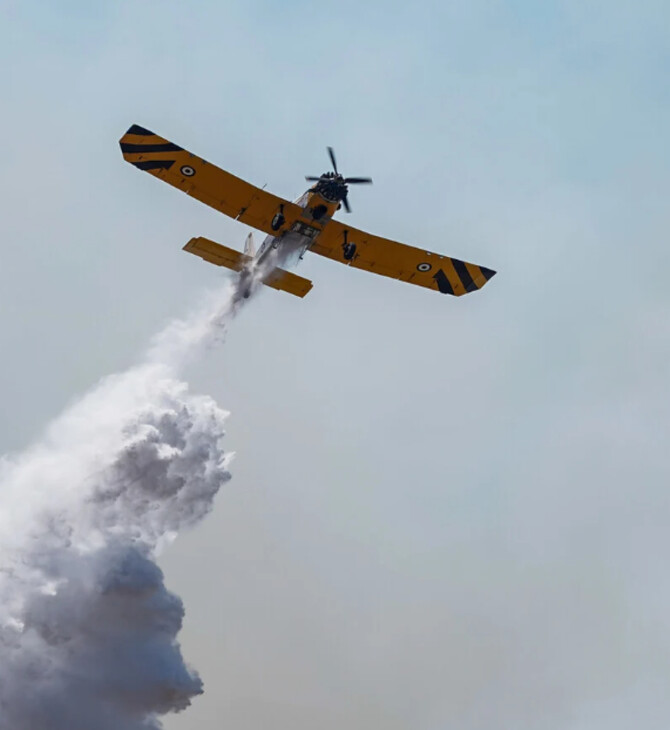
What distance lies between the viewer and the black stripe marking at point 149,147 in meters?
48.2

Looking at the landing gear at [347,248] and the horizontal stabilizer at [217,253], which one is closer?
the horizontal stabilizer at [217,253]

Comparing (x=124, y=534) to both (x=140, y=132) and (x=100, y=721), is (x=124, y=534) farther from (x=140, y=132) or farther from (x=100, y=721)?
(x=140, y=132)

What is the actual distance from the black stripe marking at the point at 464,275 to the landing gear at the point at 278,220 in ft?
21.8

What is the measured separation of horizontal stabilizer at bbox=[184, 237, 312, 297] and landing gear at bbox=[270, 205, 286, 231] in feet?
6.61

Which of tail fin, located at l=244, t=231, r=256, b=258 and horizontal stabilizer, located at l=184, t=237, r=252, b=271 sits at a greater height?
tail fin, located at l=244, t=231, r=256, b=258

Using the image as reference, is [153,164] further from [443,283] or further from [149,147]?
[443,283]

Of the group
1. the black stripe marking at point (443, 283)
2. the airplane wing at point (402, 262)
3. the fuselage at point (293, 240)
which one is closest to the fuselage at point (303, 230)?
the fuselage at point (293, 240)

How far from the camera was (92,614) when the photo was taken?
49.8 metres

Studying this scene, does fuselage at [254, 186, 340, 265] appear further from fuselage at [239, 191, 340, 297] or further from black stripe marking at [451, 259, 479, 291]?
black stripe marking at [451, 259, 479, 291]

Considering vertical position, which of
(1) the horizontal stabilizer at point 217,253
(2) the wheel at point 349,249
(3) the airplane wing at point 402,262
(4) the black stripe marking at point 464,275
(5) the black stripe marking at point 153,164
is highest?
(4) the black stripe marking at point 464,275

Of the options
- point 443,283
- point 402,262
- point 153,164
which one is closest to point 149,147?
point 153,164

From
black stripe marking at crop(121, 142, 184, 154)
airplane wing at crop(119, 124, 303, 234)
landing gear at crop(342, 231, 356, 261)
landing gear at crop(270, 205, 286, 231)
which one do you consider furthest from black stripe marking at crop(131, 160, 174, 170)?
landing gear at crop(342, 231, 356, 261)

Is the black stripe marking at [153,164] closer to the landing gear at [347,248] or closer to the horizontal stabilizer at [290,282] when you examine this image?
the horizontal stabilizer at [290,282]

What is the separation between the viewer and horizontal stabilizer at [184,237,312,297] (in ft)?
164
